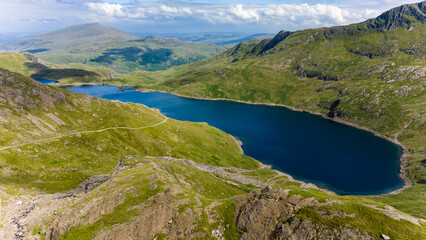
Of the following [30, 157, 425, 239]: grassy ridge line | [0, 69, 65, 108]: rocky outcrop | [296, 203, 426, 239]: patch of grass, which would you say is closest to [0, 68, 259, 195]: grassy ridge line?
[0, 69, 65, 108]: rocky outcrop

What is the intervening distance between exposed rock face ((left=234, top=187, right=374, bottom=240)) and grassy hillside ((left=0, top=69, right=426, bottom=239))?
8.6 inches

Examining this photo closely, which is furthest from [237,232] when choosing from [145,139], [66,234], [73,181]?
[145,139]

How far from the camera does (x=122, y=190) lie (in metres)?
62.2

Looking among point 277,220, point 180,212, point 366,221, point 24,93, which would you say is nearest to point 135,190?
point 180,212

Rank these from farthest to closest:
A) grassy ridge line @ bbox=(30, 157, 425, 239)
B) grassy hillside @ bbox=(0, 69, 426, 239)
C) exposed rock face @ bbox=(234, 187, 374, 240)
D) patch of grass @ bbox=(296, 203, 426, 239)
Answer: grassy hillside @ bbox=(0, 69, 426, 239) < grassy ridge line @ bbox=(30, 157, 425, 239) < exposed rock face @ bbox=(234, 187, 374, 240) < patch of grass @ bbox=(296, 203, 426, 239)

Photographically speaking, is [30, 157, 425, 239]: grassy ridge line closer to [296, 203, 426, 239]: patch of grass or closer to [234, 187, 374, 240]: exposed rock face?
[296, 203, 426, 239]: patch of grass

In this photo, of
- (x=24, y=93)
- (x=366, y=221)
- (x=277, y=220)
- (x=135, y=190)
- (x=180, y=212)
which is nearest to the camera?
(x=366, y=221)

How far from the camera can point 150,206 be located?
181 ft

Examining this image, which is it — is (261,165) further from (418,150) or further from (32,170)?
(418,150)

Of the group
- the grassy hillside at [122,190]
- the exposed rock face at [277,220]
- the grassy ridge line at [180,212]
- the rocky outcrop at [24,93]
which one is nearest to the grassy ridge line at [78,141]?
the rocky outcrop at [24,93]

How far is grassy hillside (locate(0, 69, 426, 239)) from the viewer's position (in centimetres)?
4538

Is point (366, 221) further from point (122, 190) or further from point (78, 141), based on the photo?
point (78, 141)

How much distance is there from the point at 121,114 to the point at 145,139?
31076 millimetres

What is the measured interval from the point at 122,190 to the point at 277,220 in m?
45.4
